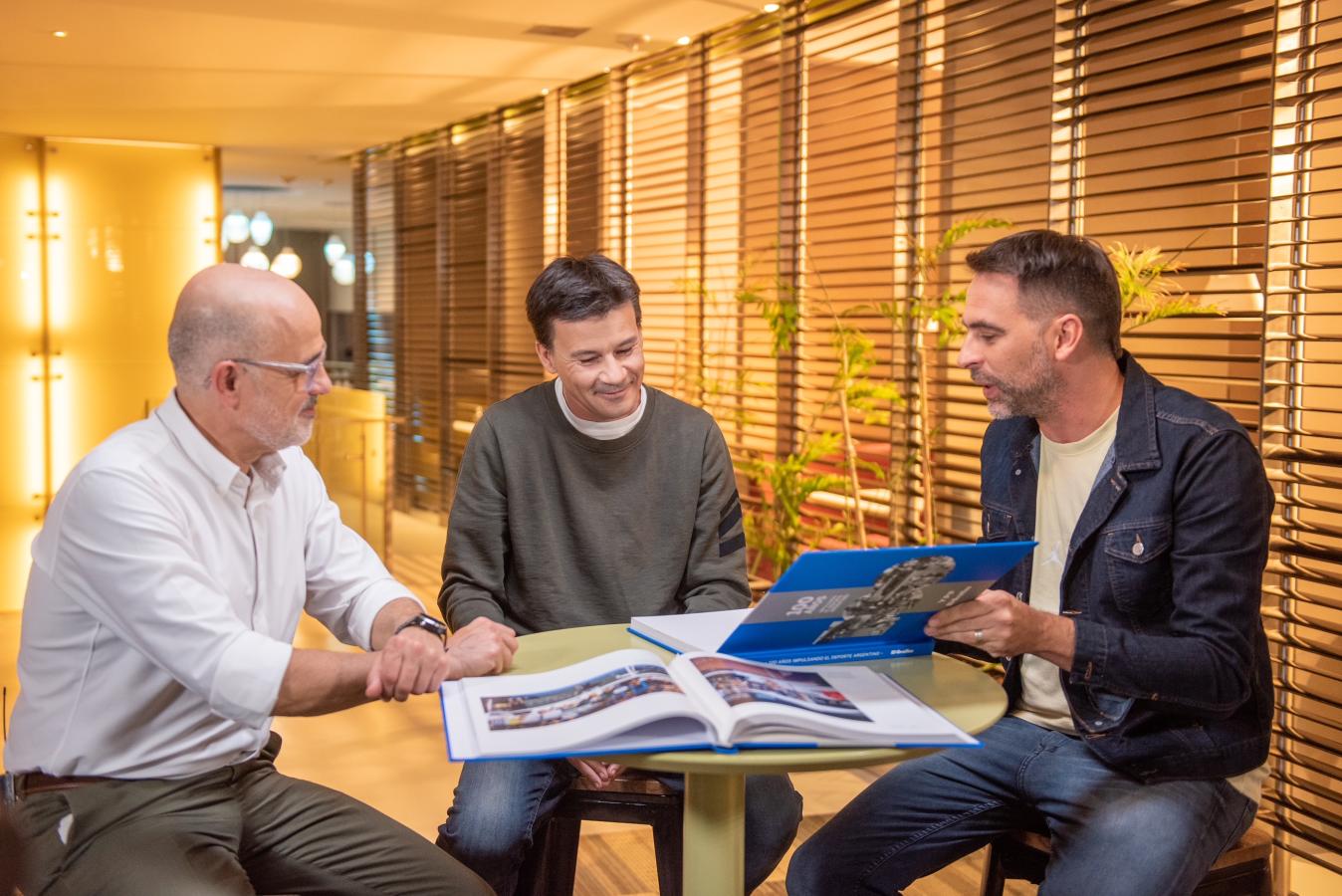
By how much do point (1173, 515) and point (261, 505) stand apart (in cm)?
148

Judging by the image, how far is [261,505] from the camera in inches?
79.6

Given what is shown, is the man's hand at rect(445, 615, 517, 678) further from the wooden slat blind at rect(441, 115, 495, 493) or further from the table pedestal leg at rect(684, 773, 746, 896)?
the wooden slat blind at rect(441, 115, 495, 493)

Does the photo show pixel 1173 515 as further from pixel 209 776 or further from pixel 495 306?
pixel 495 306

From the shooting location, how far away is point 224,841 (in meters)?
1.86

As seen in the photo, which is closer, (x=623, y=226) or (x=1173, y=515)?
(x=1173, y=515)

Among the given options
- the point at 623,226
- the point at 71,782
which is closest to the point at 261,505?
the point at 71,782

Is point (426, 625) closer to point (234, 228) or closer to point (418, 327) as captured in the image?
point (418, 327)

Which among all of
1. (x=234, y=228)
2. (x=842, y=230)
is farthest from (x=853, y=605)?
(x=234, y=228)

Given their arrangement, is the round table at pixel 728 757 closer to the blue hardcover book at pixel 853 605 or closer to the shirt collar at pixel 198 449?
the blue hardcover book at pixel 853 605

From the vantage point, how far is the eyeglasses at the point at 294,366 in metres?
1.93

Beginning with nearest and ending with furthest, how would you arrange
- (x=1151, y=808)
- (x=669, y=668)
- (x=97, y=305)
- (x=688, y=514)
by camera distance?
1. (x=669, y=668)
2. (x=1151, y=808)
3. (x=688, y=514)
4. (x=97, y=305)

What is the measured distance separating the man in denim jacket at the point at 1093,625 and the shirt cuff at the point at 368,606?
855 millimetres

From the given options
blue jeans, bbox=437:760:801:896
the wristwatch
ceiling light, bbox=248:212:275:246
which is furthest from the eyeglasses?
ceiling light, bbox=248:212:275:246

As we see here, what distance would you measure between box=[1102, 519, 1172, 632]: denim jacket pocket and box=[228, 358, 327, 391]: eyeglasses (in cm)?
133
